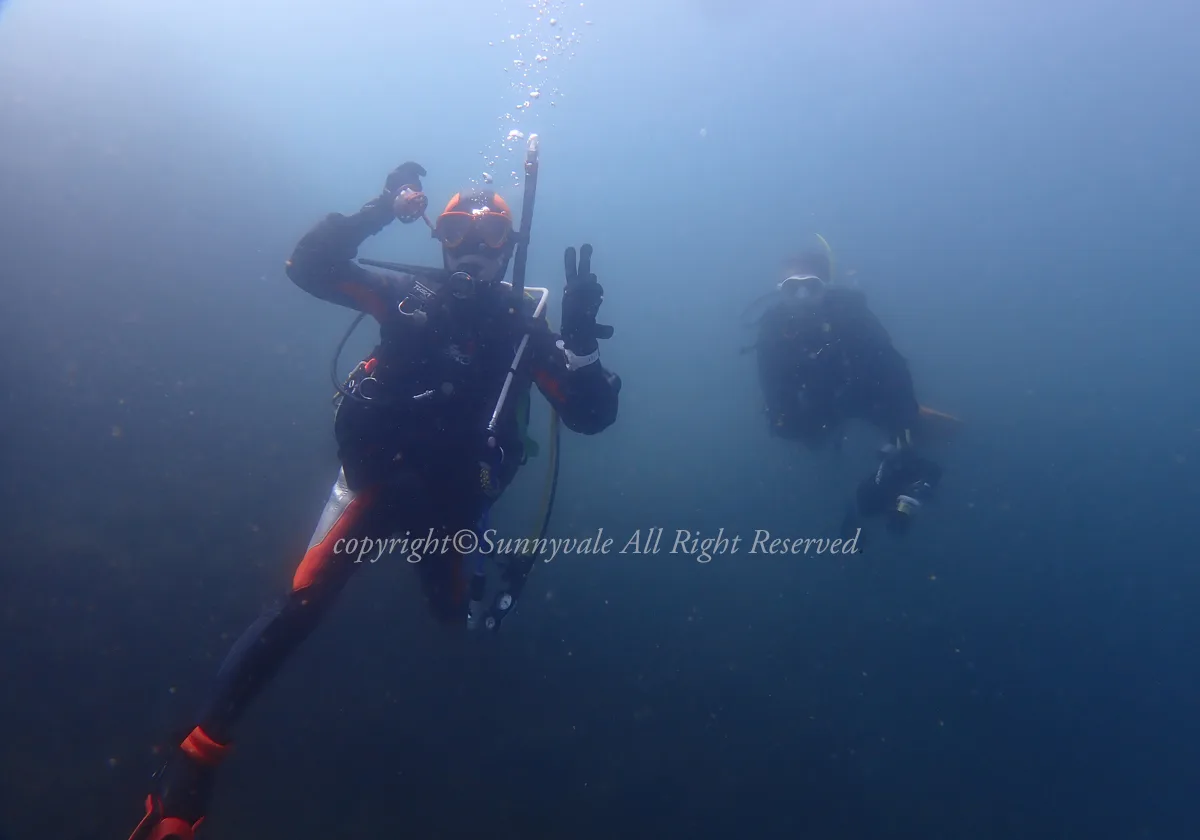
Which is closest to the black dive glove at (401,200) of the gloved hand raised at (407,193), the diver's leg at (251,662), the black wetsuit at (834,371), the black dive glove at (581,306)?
the gloved hand raised at (407,193)

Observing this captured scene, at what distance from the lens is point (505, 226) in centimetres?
400

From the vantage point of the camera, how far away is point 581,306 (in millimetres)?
3611

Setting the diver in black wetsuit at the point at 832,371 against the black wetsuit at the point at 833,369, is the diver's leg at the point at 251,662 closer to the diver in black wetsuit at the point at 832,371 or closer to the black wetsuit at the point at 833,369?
the diver in black wetsuit at the point at 832,371

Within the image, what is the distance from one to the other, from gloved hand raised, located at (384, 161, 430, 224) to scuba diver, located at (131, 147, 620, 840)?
0.04 feet

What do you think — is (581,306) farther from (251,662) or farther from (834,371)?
(834,371)

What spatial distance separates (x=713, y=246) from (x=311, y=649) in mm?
58158

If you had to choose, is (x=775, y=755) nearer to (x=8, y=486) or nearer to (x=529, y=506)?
(x=529, y=506)

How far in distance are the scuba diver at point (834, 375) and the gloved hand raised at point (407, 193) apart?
610 centimetres

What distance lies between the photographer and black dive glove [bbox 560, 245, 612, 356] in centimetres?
354

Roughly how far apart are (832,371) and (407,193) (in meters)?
6.59

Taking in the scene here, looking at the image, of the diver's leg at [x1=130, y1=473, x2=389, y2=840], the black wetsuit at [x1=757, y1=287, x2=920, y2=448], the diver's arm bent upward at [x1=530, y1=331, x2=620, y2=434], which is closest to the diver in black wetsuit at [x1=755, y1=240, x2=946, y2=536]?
the black wetsuit at [x1=757, y1=287, x2=920, y2=448]

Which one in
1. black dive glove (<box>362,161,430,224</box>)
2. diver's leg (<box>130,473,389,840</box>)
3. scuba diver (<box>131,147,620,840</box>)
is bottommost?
diver's leg (<box>130,473,389,840</box>)

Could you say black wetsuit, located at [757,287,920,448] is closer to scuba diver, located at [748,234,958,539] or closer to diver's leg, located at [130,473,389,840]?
scuba diver, located at [748,234,958,539]

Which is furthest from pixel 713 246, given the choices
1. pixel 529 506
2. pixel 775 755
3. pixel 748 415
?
pixel 775 755
